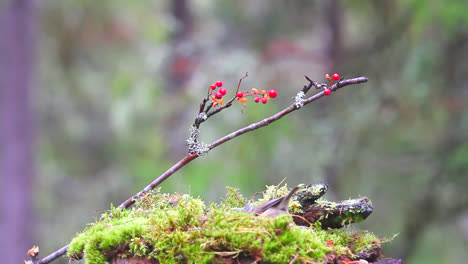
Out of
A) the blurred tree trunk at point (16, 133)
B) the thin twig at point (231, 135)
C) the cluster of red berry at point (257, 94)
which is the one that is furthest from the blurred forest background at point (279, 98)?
the cluster of red berry at point (257, 94)

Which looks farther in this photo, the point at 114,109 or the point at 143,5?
the point at 143,5

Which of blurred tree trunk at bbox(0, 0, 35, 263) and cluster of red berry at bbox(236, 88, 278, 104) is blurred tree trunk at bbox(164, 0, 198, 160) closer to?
blurred tree trunk at bbox(0, 0, 35, 263)

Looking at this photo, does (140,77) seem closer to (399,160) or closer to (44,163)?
(399,160)

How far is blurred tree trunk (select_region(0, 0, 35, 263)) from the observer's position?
316 inches

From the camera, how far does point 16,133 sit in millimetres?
8148

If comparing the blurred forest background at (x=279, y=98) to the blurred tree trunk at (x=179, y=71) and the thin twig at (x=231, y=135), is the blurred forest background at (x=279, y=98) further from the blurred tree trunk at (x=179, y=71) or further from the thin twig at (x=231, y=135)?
the thin twig at (x=231, y=135)

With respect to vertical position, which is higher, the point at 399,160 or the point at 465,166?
the point at 399,160

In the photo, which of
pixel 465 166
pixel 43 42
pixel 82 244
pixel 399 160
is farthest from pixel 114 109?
pixel 82 244

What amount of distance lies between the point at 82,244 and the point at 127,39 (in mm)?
7638

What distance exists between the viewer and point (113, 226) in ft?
4.81

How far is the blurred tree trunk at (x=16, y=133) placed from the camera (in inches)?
316

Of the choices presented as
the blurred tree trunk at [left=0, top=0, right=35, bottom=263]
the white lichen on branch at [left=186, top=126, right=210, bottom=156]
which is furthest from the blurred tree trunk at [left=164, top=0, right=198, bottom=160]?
the white lichen on branch at [left=186, top=126, right=210, bottom=156]

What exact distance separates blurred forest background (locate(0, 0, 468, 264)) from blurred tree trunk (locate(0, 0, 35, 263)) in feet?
0.07

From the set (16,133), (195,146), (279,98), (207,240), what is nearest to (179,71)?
(279,98)
